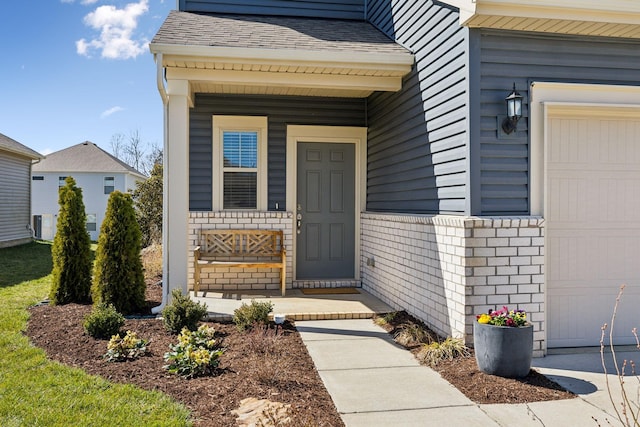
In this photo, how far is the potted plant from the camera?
3.48 metres

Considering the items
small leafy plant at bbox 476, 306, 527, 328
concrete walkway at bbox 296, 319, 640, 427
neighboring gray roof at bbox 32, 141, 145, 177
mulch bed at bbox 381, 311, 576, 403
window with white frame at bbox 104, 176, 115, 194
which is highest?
neighboring gray roof at bbox 32, 141, 145, 177

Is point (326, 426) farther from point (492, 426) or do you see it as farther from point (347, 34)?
point (347, 34)

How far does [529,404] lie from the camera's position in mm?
3129

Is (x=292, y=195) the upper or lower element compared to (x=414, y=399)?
upper

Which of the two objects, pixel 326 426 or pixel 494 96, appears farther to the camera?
pixel 494 96

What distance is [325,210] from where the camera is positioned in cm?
720

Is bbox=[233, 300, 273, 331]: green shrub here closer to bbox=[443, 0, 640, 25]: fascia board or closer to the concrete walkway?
the concrete walkway

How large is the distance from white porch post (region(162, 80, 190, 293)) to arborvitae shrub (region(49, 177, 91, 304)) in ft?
5.18

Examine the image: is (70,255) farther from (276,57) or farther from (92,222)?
(92,222)

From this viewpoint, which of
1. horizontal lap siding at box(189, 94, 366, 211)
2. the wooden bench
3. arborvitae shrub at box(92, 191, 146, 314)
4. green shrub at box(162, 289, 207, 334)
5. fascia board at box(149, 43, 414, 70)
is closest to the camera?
green shrub at box(162, 289, 207, 334)

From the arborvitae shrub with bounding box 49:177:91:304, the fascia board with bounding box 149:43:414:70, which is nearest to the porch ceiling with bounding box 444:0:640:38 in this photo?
the fascia board with bounding box 149:43:414:70

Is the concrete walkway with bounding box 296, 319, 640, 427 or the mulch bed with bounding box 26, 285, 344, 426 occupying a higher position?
the mulch bed with bounding box 26, 285, 344, 426

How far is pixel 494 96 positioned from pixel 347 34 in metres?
3.02

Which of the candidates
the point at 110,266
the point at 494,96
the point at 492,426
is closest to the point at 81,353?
the point at 110,266
